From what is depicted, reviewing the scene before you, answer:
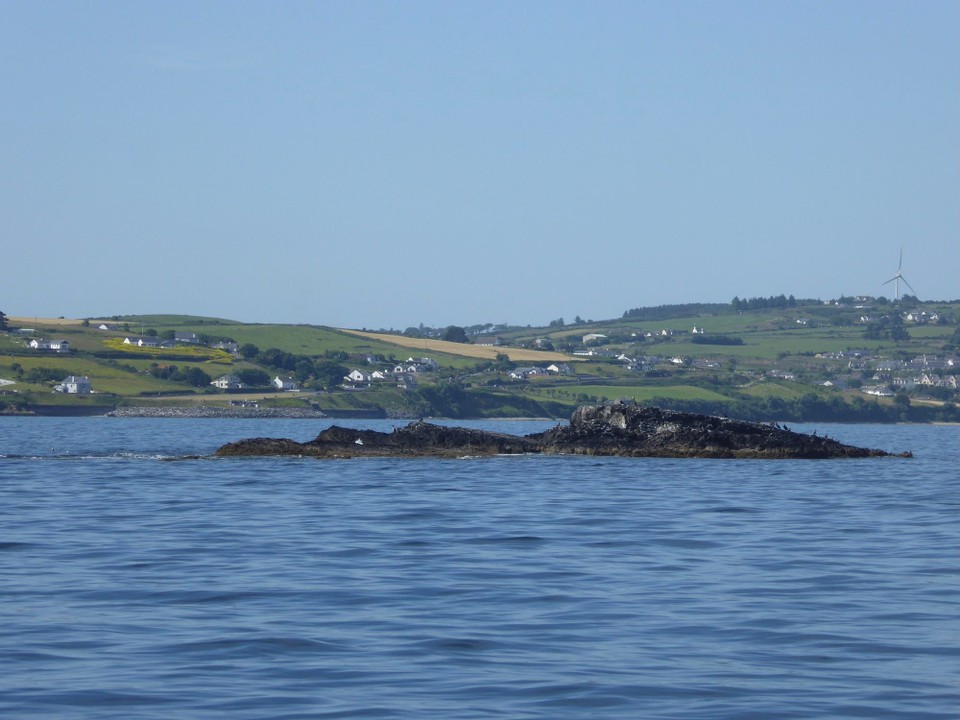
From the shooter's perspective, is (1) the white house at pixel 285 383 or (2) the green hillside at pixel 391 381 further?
(1) the white house at pixel 285 383

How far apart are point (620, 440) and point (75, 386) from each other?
336 feet

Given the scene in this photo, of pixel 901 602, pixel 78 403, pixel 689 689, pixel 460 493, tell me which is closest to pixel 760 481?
pixel 460 493

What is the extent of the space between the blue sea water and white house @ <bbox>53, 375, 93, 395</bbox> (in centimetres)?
11288

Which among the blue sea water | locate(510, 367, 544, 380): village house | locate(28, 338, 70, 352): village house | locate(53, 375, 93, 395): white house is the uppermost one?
locate(28, 338, 70, 352): village house

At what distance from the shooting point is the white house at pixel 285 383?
163900mm

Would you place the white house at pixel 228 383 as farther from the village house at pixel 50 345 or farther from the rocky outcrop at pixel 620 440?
the rocky outcrop at pixel 620 440

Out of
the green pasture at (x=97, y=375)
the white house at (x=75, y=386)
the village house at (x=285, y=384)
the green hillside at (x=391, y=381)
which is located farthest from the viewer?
the village house at (x=285, y=384)

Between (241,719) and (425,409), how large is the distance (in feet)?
477

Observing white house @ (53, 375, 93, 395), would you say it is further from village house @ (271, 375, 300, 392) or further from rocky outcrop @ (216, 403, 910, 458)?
rocky outcrop @ (216, 403, 910, 458)

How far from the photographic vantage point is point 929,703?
13.5 metres

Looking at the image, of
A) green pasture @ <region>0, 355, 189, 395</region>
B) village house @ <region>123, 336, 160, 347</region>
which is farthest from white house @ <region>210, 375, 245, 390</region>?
village house @ <region>123, 336, 160, 347</region>

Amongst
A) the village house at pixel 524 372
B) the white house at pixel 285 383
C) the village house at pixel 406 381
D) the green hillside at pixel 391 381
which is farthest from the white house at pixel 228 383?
the village house at pixel 524 372

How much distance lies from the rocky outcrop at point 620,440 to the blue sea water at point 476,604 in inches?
674

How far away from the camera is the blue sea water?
13.7 m
